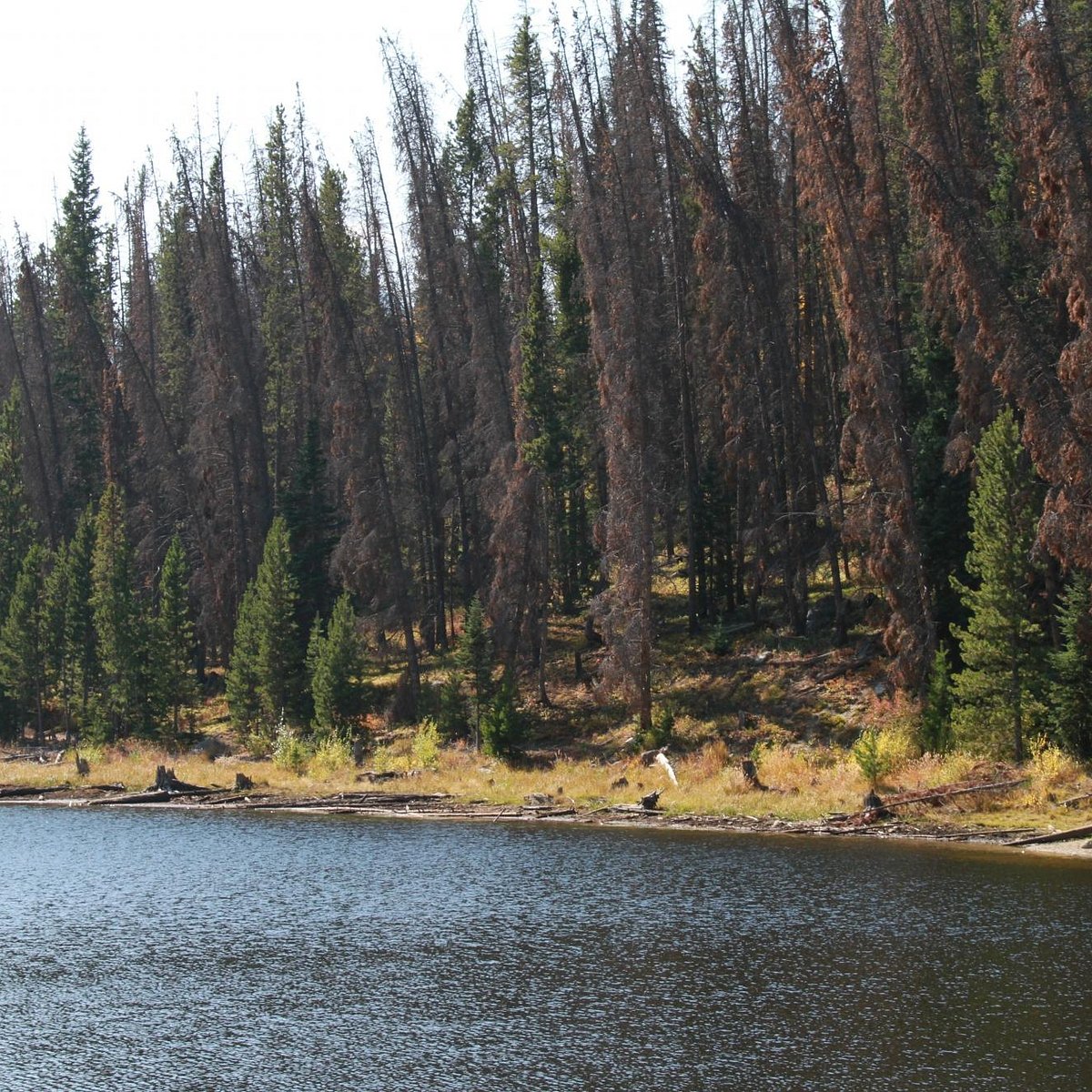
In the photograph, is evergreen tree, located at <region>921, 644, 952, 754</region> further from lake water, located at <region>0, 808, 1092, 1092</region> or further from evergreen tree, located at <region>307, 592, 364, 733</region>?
evergreen tree, located at <region>307, 592, 364, 733</region>

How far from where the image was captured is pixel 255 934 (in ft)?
64.3

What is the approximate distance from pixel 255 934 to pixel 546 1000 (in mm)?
5991

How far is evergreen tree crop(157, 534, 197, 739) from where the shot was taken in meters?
47.3

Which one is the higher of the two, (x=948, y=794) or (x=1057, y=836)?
(x=948, y=794)

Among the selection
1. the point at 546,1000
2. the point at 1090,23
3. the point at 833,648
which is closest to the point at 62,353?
the point at 833,648

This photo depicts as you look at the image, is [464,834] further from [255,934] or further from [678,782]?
[255,934]

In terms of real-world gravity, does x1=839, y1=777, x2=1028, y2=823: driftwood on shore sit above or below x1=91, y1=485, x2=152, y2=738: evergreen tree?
below

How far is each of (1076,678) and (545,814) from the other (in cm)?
1322

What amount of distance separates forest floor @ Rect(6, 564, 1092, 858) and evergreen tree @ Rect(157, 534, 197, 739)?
190 cm

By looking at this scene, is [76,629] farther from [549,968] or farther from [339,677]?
[549,968]

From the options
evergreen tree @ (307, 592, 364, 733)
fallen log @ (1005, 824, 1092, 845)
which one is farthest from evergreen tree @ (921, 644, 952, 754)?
evergreen tree @ (307, 592, 364, 733)

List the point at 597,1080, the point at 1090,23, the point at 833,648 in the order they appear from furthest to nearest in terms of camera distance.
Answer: the point at 833,648
the point at 1090,23
the point at 597,1080

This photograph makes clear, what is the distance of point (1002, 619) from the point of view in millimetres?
29328

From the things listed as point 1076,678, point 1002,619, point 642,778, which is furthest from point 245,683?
point 1076,678
